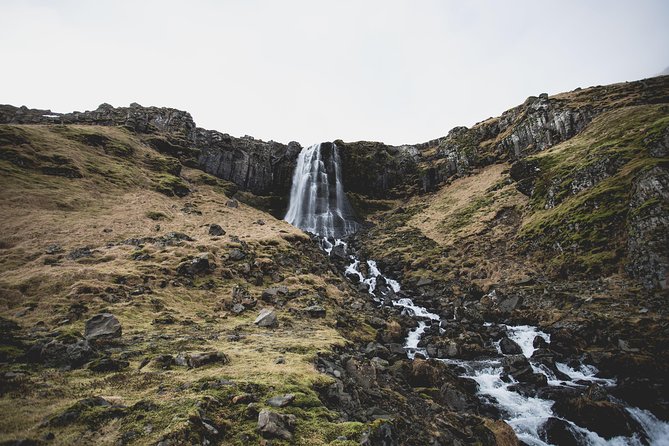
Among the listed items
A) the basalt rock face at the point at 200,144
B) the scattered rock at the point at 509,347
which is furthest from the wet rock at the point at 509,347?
the basalt rock face at the point at 200,144

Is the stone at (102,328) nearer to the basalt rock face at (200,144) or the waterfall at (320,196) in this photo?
the waterfall at (320,196)

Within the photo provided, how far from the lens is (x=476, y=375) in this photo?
62.2ft

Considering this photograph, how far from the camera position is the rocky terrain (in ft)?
29.7

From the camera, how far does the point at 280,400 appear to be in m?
9.24

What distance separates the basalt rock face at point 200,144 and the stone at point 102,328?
58.4 metres

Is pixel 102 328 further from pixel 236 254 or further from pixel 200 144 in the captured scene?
pixel 200 144

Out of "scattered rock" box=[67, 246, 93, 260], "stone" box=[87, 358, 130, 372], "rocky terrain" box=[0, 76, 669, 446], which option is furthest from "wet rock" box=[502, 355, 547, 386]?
"scattered rock" box=[67, 246, 93, 260]

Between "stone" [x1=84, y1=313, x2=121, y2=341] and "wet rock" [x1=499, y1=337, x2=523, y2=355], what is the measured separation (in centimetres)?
2378

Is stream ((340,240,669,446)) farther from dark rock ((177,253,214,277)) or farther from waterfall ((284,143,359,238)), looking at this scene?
waterfall ((284,143,359,238))

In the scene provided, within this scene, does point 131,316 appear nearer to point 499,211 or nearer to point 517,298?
point 517,298

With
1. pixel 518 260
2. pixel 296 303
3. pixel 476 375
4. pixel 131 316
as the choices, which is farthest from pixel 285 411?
pixel 518 260

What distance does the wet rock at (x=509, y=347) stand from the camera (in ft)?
72.4

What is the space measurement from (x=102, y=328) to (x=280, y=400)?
33.6 ft

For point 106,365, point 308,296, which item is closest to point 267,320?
point 308,296
